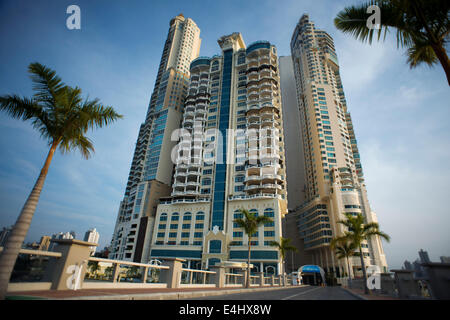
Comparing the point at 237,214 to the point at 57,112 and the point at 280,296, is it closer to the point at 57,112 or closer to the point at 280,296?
the point at 280,296

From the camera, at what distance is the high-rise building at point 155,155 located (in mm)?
66938

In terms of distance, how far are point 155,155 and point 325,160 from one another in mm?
57471

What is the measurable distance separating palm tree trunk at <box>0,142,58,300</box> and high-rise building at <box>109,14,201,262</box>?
198ft

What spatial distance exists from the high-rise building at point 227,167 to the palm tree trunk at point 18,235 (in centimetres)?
4851

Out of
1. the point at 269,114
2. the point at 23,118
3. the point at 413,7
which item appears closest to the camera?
the point at 413,7

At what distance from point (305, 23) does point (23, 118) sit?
132 meters

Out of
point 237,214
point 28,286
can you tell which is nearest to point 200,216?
point 237,214

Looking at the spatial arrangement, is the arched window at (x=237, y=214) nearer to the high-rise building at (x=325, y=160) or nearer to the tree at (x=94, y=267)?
the high-rise building at (x=325, y=160)

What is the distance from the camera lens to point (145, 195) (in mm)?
69562

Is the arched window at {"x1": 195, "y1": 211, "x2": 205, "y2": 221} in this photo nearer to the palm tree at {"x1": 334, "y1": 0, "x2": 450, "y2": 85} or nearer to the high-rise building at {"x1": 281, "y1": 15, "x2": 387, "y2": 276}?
the high-rise building at {"x1": 281, "y1": 15, "x2": 387, "y2": 276}

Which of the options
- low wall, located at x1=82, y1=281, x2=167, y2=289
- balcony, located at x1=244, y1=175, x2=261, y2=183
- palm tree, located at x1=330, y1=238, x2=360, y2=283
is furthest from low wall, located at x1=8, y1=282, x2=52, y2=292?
balcony, located at x1=244, y1=175, x2=261, y2=183

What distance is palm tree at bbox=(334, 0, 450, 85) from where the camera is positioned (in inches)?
281
